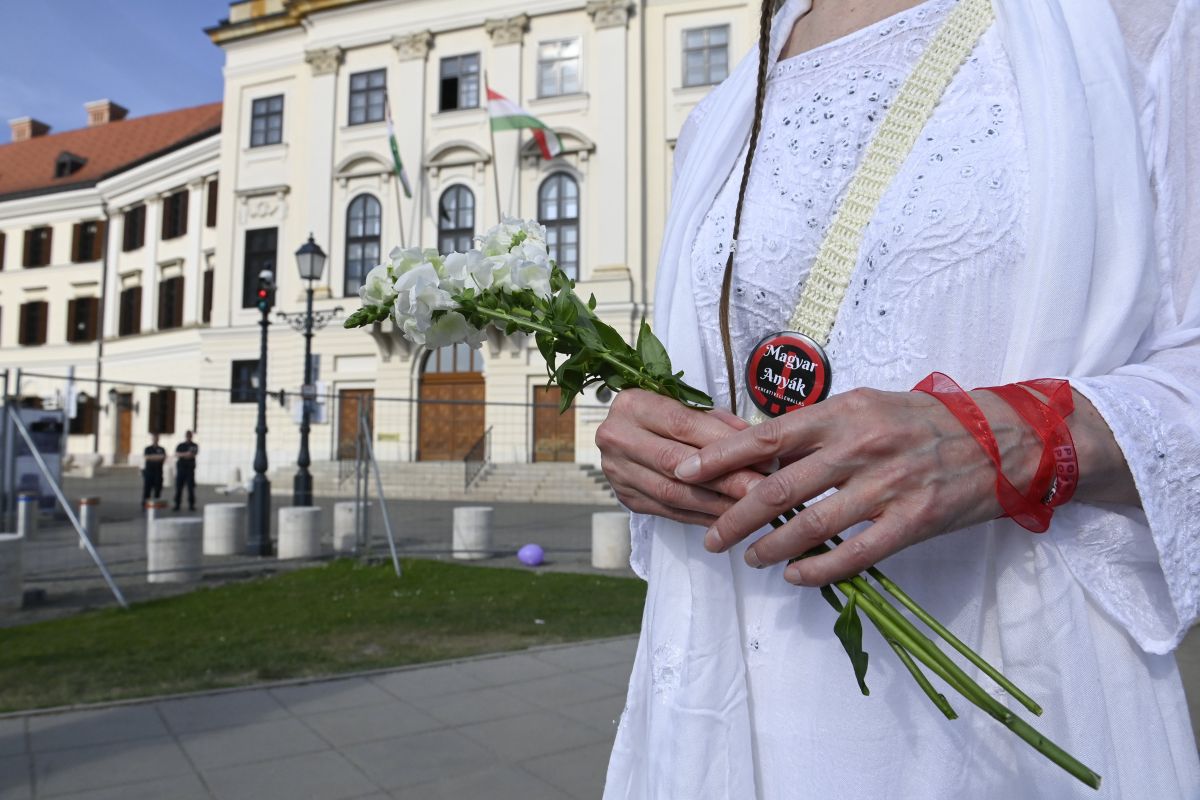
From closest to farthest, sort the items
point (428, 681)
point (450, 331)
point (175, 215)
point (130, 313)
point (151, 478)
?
point (450, 331)
point (428, 681)
point (151, 478)
point (175, 215)
point (130, 313)

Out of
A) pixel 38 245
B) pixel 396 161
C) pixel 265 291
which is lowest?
pixel 265 291

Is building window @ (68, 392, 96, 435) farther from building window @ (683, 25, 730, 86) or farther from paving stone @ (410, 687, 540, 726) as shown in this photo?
paving stone @ (410, 687, 540, 726)

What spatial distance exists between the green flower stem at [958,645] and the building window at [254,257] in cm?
2912

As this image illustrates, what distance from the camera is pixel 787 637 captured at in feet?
3.15

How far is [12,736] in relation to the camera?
429 cm

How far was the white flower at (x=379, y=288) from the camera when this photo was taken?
1.18m

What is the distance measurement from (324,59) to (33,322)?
21.5 meters

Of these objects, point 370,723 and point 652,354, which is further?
point 370,723

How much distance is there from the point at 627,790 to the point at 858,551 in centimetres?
51

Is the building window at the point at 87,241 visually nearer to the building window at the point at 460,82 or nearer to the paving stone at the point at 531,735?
the building window at the point at 460,82

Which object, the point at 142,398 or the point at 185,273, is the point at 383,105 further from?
the point at 142,398

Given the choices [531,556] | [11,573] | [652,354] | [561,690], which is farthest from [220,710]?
[531,556]

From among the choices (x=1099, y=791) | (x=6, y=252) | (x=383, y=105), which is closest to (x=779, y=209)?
(x=1099, y=791)

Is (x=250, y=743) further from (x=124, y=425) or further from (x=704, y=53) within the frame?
(x=124, y=425)
